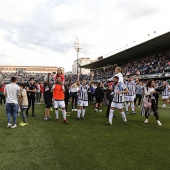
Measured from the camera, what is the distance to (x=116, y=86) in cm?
857

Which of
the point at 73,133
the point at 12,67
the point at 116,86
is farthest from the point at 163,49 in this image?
the point at 12,67

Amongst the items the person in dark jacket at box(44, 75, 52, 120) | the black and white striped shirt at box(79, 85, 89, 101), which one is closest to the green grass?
the person in dark jacket at box(44, 75, 52, 120)

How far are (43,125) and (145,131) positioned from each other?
3.87 meters

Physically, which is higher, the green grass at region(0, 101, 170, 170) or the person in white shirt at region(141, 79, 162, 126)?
the person in white shirt at region(141, 79, 162, 126)

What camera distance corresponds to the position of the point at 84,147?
18.4ft

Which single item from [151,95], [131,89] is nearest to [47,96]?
[151,95]

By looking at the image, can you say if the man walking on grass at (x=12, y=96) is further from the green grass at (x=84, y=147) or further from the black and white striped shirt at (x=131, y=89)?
the black and white striped shirt at (x=131, y=89)

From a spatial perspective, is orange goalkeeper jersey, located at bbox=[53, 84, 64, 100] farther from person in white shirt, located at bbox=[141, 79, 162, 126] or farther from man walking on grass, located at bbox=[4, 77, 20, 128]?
person in white shirt, located at bbox=[141, 79, 162, 126]

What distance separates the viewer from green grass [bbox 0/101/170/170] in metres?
4.51

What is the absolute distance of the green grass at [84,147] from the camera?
178 inches

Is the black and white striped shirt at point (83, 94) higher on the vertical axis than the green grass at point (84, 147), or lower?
higher

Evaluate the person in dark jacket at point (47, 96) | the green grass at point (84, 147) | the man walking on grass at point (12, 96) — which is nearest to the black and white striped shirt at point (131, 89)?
the green grass at point (84, 147)

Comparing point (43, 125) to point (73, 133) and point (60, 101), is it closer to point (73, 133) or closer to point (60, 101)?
point (60, 101)

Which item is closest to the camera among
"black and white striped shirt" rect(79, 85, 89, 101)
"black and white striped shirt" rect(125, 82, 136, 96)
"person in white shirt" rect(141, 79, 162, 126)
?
"person in white shirt" rect(141, 79, 162, 126)
